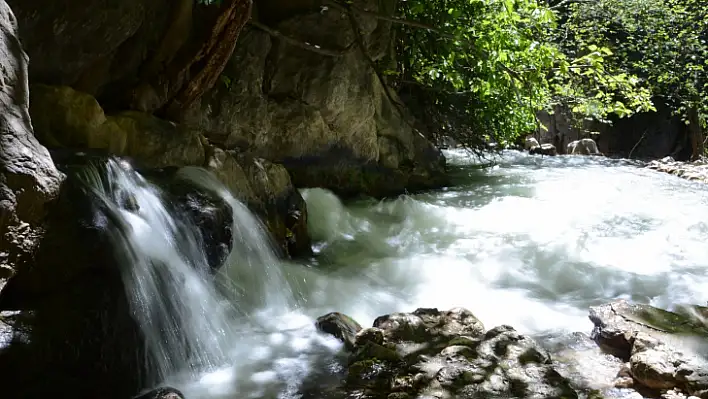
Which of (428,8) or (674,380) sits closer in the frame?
(674,380)

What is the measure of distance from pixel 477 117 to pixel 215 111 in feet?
20.4

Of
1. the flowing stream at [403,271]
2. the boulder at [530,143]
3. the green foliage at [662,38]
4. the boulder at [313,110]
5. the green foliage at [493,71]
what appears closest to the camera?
the flowing stream at [403,271]

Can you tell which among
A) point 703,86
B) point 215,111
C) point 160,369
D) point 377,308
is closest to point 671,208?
point 377,308

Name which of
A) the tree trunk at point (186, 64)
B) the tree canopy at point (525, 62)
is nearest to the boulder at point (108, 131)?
the tree trunk at point (186, 64)

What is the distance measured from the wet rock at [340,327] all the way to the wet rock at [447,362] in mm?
150

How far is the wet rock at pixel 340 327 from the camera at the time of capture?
3.95 metres

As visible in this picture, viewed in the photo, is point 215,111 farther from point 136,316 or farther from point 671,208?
point 671,208

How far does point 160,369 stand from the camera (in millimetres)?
3240

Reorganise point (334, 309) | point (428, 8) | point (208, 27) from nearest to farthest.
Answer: point (334, 309), point (208, 27), point (428, 8)

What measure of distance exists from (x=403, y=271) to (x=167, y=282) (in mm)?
2842

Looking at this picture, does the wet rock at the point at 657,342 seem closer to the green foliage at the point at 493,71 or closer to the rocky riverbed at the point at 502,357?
the rocky riverbed at the point at 502,357

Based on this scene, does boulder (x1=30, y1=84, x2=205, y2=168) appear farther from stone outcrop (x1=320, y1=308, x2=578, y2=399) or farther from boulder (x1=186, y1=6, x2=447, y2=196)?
stone outcrop (x1=320, y1=308, x2=578, y2=399)

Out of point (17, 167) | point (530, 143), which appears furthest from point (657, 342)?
point (530, 143)

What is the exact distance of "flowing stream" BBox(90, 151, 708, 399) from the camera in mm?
3576
